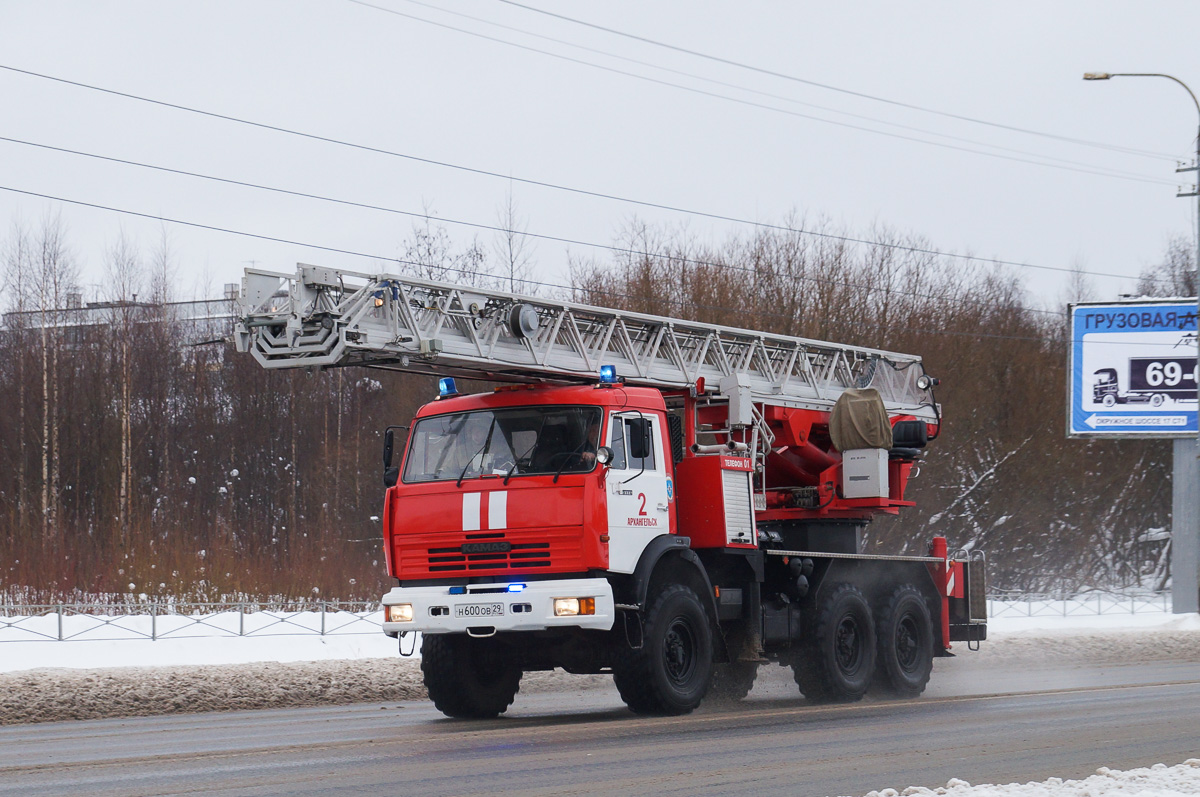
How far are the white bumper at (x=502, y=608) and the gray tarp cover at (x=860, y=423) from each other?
557cm

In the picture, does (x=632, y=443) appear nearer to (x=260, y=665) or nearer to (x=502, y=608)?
(x=502, y=608)

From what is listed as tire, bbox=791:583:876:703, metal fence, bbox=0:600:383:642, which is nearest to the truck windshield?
tire, bbox=791:583:876:703

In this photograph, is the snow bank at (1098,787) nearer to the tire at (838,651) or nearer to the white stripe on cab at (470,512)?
the white stripe on cab at (470,512)

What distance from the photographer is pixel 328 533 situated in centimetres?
3462

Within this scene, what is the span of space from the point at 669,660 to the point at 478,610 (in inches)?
79.4

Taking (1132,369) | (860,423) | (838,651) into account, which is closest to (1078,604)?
(1132,369)

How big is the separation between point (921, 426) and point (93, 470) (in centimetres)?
2964

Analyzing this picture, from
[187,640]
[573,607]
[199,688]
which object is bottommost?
[187,640]

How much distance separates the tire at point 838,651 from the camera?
15.4m

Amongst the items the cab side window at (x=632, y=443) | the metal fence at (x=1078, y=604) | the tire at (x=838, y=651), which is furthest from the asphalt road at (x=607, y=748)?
the metal fence at (x=1078, y=604)

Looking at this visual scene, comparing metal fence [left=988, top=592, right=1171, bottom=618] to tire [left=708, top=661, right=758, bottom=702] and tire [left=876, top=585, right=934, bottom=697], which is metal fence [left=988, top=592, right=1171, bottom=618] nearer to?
tire [left=876, top=585, right=934, bottom=697]

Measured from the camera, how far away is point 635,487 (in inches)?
515

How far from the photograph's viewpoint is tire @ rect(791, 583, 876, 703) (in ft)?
50.4

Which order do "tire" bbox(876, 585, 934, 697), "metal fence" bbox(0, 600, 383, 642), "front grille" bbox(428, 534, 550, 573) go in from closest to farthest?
"front grille" bbox(428, 534, 550, 573) < "tire" bbox(876, 585, 934, 697) < "metal fence" bbox(0, 600, 383, 642)
